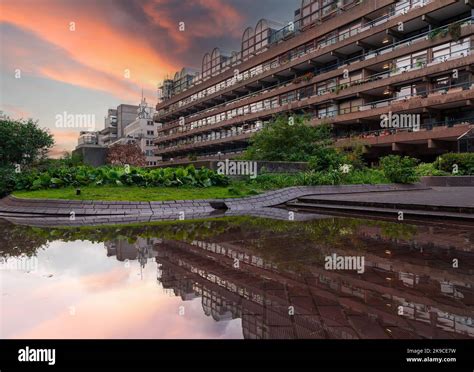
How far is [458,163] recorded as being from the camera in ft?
81.5

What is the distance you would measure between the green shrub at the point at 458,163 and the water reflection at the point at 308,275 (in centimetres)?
1952

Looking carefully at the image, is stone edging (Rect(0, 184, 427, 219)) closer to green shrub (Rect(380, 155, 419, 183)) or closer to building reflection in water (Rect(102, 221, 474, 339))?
building reflection in water (Rect(102, 221, 474, 339))

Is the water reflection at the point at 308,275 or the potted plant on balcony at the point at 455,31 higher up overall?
the potted plant on balcony at the point at 455,31

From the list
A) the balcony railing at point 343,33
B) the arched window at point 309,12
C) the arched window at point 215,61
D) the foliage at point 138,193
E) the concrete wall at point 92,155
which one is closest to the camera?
the foliage at point 138,193

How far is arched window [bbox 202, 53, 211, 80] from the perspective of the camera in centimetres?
6912

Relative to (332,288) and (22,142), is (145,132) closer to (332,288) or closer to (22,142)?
(22,142)

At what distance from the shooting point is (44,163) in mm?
23578

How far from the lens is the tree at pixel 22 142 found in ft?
68.0

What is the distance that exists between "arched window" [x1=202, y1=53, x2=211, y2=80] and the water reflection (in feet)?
215

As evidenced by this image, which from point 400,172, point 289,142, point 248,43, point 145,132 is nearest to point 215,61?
point 248,43

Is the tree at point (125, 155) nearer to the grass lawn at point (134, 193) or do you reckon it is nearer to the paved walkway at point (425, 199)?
the grass lawn at point (134, 193)

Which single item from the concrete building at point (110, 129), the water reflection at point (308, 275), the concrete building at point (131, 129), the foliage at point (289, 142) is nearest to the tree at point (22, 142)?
the foliage at point (289, 142)

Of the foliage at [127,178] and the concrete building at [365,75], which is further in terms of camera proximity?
the concrete building at [365,75]
